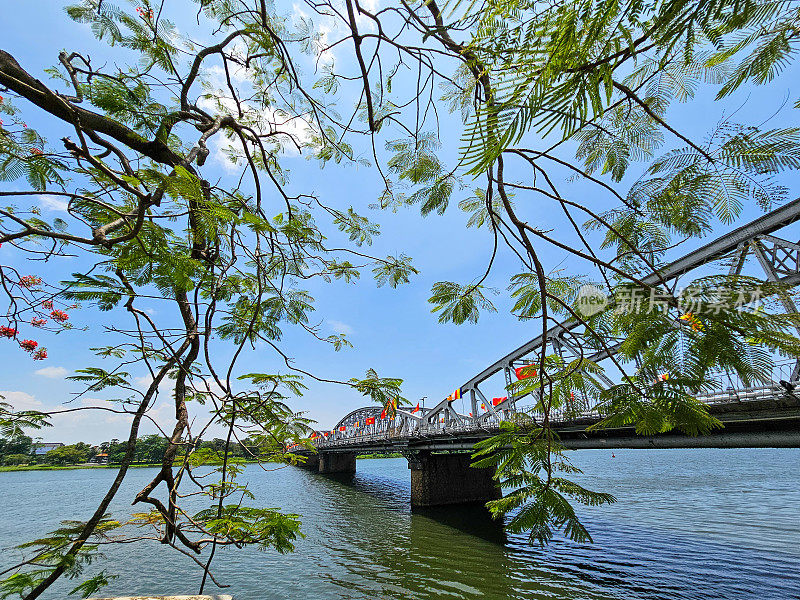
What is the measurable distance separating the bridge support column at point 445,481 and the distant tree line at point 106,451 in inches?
638

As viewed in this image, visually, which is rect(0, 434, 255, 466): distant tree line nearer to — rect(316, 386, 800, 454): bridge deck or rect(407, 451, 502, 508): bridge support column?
rect(316, 386, 800, 454): bridge deck

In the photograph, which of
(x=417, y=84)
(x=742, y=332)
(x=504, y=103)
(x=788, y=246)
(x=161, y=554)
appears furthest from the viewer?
(x=161, y=554)

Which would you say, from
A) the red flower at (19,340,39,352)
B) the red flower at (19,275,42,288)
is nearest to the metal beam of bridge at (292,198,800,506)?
the red flower at (19,275,42,288)

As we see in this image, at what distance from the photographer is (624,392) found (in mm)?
1604

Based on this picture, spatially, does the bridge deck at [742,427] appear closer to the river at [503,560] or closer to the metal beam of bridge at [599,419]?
the metal beam of bridge at [599,419]

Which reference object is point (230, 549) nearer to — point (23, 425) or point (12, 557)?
point (12, 557)

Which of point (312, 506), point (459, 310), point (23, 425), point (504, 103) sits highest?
point (459, 310)

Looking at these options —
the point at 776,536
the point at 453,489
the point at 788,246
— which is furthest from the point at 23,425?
the point at 453,489

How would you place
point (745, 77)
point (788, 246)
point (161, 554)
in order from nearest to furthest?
point (745, 77) < point (788, 246) < point (161, 554)

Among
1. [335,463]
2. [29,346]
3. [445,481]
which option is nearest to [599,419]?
[29,346]

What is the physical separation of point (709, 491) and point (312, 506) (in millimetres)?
29790

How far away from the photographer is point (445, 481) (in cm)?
2636

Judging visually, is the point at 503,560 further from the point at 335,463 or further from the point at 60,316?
the point at 335,463

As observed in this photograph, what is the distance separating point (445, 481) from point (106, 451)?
24.4m
